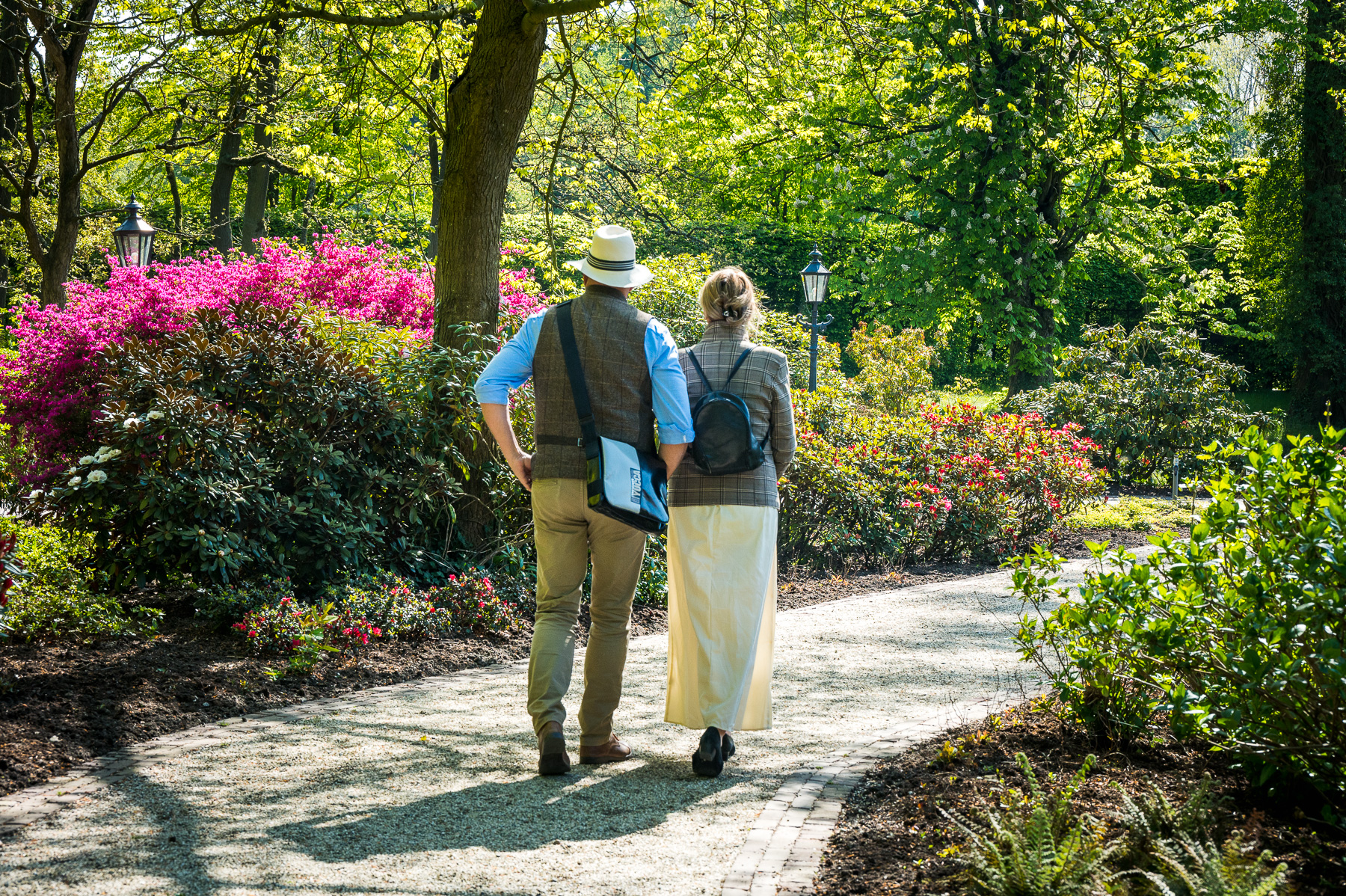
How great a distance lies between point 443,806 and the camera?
3.70 m

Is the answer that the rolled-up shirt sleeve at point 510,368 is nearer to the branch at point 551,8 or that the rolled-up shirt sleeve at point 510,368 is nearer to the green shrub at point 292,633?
the green shrub at point 292,633

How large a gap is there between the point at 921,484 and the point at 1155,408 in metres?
7.12

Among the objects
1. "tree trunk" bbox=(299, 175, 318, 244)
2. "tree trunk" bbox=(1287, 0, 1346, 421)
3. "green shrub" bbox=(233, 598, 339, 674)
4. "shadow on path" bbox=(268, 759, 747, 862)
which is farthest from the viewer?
"tree trunk" bbox=(299, 175, 318, 244)

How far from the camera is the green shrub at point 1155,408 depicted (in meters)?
15.0

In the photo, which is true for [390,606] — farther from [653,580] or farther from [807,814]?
[807,814]

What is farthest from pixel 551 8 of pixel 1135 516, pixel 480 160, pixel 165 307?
pixel 1135 516

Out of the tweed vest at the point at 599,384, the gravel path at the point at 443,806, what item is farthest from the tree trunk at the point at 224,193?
the tweed vest at the point at 599,384

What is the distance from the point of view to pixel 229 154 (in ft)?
66.5

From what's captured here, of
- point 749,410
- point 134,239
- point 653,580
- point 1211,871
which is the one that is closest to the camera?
point 1211,871

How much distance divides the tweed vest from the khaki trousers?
143 millimetres

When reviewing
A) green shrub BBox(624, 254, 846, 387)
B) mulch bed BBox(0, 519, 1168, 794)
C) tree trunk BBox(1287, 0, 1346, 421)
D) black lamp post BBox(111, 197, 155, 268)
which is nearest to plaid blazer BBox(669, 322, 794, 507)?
mulch bed BBox(0, 519, 1168, 794)

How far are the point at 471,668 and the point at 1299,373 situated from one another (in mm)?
22484

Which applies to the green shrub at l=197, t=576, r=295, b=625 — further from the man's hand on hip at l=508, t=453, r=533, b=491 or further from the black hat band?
the black hat band

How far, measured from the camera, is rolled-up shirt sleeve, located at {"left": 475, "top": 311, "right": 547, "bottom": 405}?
4.17 m
